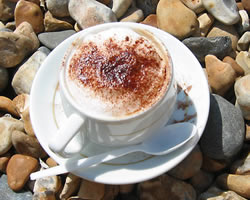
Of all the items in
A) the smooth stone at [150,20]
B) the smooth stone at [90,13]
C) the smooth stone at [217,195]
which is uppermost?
the smooth stone at [90,13]

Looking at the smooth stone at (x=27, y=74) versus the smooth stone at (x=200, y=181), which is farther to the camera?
the smooth stone at (x=27, y=74)

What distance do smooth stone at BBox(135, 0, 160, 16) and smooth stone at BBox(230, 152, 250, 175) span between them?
35.1 inches

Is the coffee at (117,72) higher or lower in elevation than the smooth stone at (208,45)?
higher

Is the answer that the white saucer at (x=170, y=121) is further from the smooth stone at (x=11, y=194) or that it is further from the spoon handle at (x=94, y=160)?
the smooth stone at (x=11, y=194)

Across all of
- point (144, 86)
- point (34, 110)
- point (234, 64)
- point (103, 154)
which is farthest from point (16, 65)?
point (234, 64)

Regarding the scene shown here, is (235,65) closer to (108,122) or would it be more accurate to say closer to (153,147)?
(153,147)

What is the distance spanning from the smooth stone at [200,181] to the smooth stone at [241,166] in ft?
0.37

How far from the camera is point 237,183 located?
1.45 metres

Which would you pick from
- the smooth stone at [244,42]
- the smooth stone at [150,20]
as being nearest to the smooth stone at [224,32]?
the smooth stone at [244,42]

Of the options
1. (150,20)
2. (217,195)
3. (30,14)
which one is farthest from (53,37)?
(217,195)

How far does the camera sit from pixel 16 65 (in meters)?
1.76

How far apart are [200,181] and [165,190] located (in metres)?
0.18

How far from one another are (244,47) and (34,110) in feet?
3.63

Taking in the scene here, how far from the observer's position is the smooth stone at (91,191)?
1.42 metres
